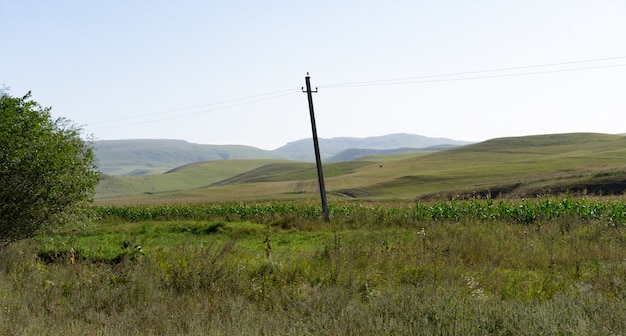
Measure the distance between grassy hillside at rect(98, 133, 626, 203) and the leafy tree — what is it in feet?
65.1

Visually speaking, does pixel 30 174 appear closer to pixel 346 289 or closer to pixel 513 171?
pixel 346 289

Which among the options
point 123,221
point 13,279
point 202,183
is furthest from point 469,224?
point 202,183

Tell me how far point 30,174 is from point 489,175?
64.7 metres

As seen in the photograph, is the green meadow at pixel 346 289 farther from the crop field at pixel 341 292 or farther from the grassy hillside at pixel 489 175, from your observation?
the grassy hillside at pixel 489 175

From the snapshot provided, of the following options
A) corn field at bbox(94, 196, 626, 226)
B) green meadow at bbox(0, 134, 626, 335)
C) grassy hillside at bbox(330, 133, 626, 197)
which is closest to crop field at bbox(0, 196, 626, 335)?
green meadow at bbox(0, 134, 626, 335)

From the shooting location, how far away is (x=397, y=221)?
72.4 feet

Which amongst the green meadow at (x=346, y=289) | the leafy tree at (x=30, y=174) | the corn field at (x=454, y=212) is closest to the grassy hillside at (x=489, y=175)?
the corn field at (x=454, y=212)

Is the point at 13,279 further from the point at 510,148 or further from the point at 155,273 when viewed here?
the point at 510,148

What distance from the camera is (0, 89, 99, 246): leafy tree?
12.6 metres

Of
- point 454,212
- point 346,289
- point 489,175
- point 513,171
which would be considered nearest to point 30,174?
point 346,289

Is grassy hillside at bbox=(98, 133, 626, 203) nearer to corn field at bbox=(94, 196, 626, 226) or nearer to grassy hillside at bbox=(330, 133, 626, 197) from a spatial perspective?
grassy hillside at bbox=(330, 133, 626, 197)

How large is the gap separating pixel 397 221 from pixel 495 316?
1648 centimetres

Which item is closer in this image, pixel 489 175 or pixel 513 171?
pixel 489 175

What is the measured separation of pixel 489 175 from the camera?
68688 mm
